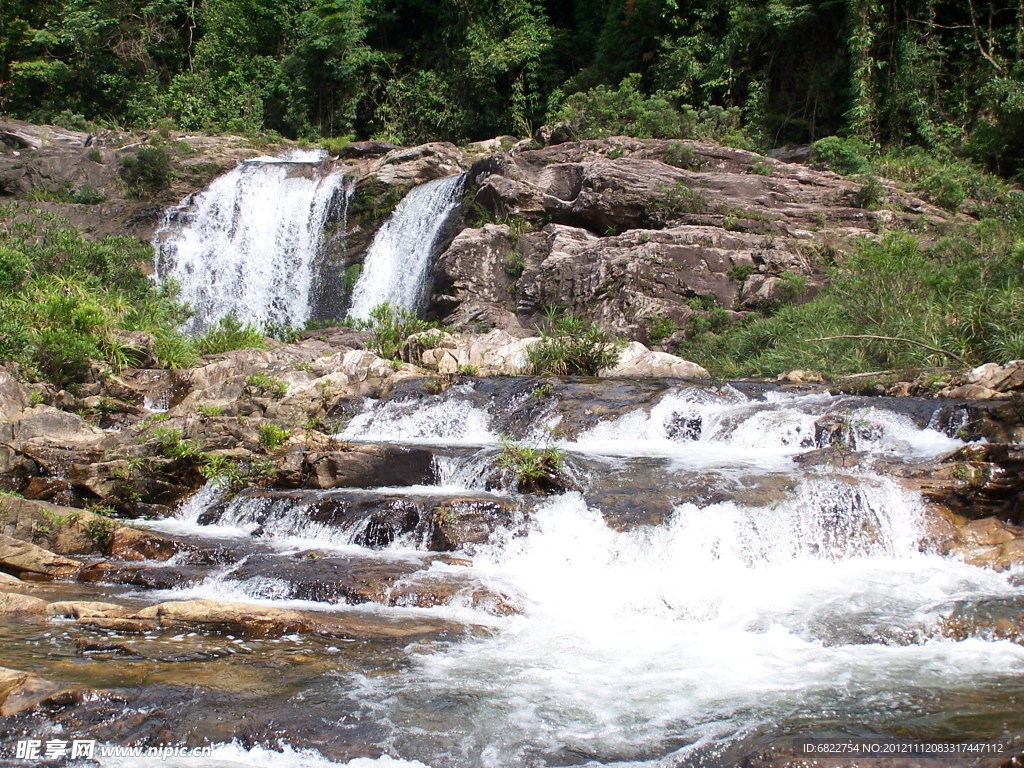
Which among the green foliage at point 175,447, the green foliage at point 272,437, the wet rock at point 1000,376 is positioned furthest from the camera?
the wet rock at point 1000,376

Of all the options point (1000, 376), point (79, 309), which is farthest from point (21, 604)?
point (1000, 376)

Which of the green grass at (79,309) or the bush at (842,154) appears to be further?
the bush at (842,154)

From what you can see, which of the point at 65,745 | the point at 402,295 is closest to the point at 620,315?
the point at 402,295

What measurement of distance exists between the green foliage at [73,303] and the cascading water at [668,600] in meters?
4.96

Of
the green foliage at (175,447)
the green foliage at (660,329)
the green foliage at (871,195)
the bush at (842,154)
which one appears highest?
the bush at (842,154)

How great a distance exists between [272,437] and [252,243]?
44.2 feet

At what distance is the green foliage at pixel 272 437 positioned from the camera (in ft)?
31.3

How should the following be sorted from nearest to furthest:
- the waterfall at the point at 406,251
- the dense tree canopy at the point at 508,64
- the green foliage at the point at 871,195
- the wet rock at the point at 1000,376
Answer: the wet rock at the point at 1000,376, the green foliage at the point at 871,195, the waterfall at the point at 406,251, the dense tree canopy at the point at 508,64

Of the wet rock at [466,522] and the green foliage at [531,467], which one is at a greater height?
the green foliage at [531,467]

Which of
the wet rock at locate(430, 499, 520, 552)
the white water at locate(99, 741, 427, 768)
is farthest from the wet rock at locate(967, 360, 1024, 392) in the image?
the white water at locate(99, 741, 427, 768)

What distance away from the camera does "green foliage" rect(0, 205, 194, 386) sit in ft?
40.0

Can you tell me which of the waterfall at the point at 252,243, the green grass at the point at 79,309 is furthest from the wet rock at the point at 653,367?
the waterfall at the point at 252,243

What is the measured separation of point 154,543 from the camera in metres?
7.37

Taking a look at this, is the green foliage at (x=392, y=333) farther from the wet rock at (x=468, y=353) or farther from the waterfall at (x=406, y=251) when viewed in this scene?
the waterfall at (x=406, y=251)
